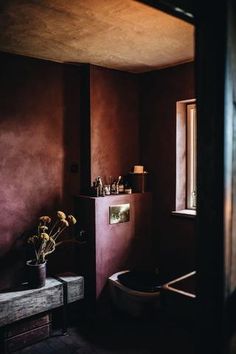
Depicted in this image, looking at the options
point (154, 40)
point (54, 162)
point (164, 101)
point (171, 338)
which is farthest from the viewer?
point (164, 101)

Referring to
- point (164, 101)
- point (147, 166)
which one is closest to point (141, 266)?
point (147, 166)

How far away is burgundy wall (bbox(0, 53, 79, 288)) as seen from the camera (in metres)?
3.57

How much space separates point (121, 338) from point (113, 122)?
2569 mm

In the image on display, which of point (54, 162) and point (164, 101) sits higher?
point (164, 101)

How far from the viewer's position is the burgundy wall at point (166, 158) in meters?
4.07

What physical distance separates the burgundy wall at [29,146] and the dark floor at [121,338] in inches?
33.7

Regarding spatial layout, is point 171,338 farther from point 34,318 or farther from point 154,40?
point 154,40

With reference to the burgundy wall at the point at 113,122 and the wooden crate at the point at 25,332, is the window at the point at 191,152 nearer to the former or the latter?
the burgundy wall at the point at 113,122

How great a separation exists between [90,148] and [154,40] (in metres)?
1.45

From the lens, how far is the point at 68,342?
3426 mm

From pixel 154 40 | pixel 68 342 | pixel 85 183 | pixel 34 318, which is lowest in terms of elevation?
pixel 68 342

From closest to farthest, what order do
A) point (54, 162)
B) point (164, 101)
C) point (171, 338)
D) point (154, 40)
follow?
point (154, 40) → point (171, 338) → point (54, 162) → point (164, 101)

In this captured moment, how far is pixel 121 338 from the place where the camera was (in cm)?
350

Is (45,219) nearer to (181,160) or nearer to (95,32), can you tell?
(181,160)
